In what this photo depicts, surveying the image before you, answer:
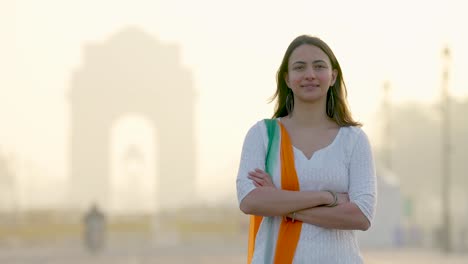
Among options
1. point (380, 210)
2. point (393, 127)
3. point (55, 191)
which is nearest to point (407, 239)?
point (380, 210)

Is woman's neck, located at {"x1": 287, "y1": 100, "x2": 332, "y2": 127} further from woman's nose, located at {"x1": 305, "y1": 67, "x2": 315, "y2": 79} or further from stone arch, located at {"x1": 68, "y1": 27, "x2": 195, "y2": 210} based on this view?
stone arch, located at {"x1": 68, "y1": 27, "x2": 195, "y2": 210}

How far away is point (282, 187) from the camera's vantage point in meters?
4.26

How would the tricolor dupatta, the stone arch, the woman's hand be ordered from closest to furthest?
1. the tricolor dupatta
2. the woman's hand
3. the stone arch

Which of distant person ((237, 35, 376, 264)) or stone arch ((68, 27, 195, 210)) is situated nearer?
distant person ((237, 35, 376, 264))

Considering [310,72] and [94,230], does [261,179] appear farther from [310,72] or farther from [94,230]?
[94,230]

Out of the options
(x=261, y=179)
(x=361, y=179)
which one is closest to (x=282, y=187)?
(x=261, y=179)

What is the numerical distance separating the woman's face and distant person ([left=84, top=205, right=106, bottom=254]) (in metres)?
28.0

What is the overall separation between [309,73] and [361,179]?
405 millimetres

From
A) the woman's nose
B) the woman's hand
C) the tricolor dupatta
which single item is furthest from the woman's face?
the woman's hand

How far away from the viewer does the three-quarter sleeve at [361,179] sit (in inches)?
168

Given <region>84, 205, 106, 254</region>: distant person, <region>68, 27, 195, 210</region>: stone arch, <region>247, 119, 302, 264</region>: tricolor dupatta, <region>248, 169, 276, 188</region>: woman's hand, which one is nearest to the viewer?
<region>247, 119, 302, 264</region>: tricolor dupatta

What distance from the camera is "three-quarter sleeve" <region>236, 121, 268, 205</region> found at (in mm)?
4305

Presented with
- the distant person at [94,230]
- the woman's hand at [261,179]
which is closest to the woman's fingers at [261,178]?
the woman's hand at [261,179]

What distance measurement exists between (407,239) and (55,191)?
397 feet
